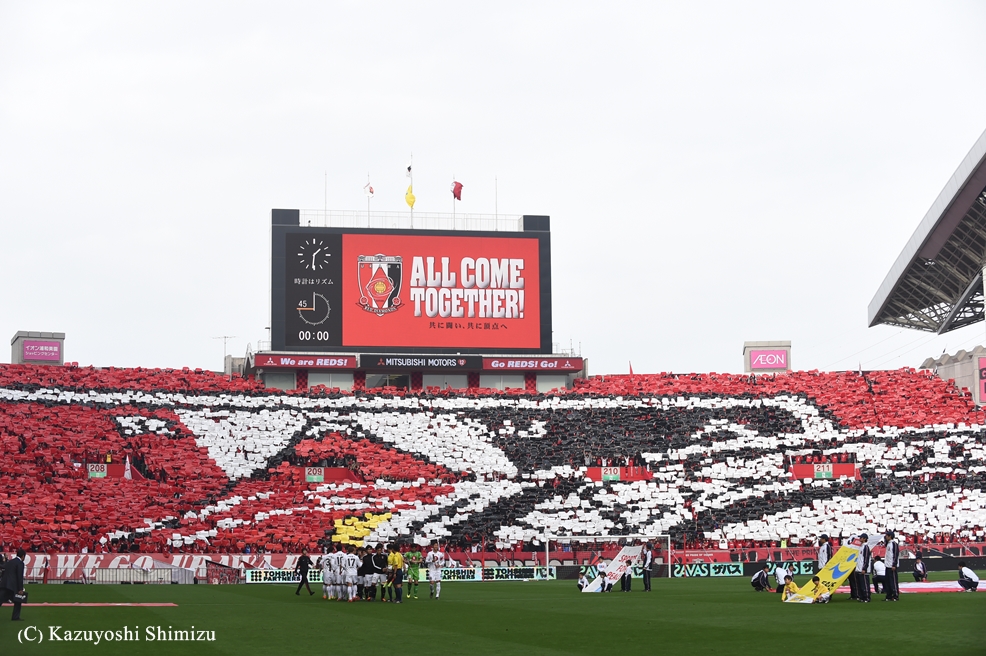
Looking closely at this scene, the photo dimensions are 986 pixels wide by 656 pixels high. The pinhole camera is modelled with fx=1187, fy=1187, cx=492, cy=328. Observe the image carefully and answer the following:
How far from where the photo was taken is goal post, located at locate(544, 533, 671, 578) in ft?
170

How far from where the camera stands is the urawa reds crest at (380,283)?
221 ft

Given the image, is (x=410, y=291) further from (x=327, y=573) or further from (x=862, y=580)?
(x=862, y=580)

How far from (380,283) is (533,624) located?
42.8 meters

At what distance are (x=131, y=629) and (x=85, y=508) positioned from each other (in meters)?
30.7

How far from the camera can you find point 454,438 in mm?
64062

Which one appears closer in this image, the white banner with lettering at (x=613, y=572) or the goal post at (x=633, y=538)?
the white banner with lettering at (x=613, y=572)

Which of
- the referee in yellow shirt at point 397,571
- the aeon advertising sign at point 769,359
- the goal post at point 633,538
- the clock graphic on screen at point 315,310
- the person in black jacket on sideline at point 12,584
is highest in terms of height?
the clock graphic on screen at point 315,310

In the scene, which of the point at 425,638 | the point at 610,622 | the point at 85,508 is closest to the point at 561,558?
the point at 85,508

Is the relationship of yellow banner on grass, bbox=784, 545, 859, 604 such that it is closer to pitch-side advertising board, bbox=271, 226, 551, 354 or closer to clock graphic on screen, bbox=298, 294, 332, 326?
pitch-side advertising board, bbox=271, 226, 551, 354

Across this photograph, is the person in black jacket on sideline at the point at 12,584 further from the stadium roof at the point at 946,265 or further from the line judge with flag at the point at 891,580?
the stadium roof at the point at 946,265

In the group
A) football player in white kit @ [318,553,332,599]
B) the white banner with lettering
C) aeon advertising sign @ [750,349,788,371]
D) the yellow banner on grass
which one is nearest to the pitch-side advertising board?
aeon advertising sign @ [750,349,788,371]

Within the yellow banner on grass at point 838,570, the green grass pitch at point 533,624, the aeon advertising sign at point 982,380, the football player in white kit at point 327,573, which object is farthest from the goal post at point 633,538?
the aeon advertising sign at point 982,380

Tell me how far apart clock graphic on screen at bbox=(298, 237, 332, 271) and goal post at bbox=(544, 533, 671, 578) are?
831 inches

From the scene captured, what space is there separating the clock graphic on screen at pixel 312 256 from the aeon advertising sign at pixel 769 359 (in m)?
28.6
